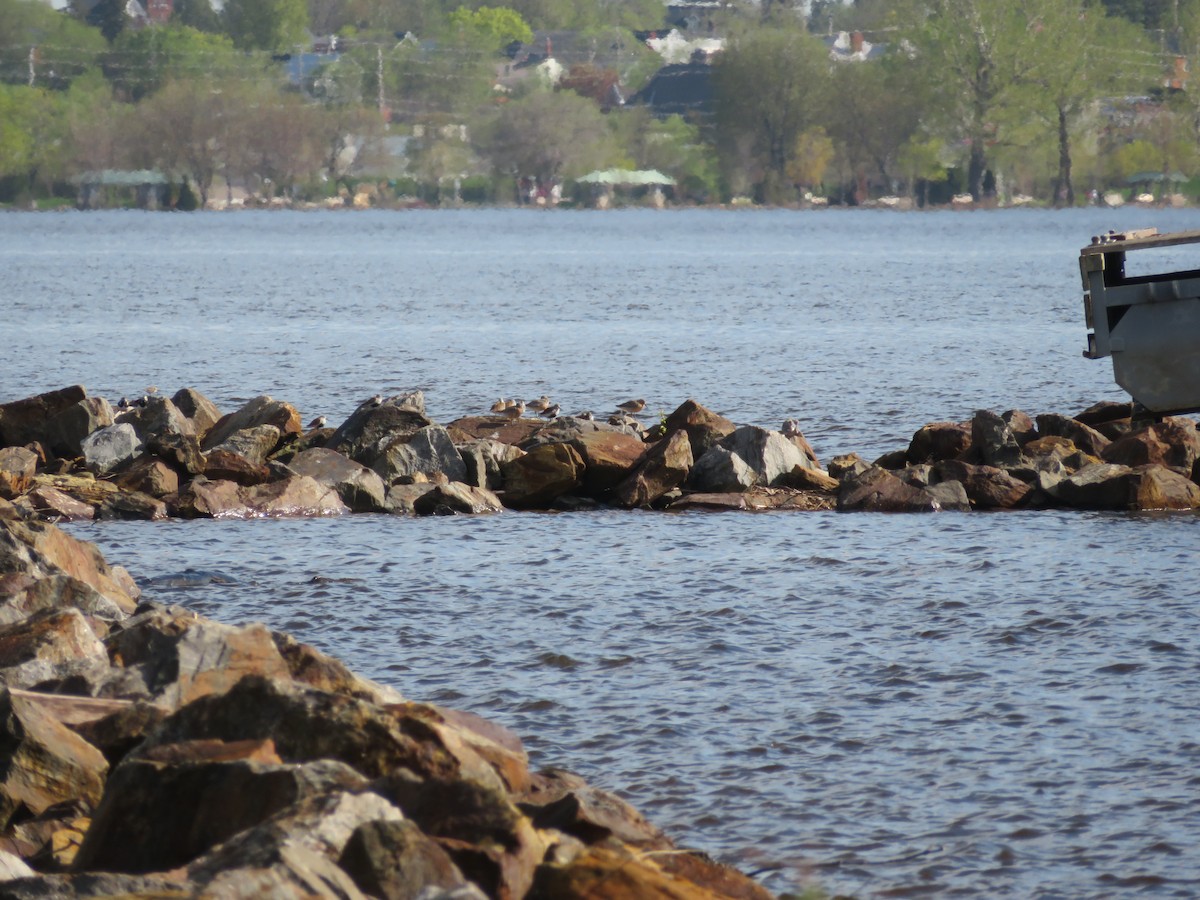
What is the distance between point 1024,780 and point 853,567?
669cm

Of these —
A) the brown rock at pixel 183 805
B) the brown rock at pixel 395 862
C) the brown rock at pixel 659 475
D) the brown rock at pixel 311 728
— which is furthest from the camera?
the brown rock at pixel 659 475

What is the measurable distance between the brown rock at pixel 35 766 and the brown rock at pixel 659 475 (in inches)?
490

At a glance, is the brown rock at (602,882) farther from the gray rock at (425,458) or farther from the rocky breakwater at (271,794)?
the gray rock at (425,458)

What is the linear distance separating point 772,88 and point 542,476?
6341 inches

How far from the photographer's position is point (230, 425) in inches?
913

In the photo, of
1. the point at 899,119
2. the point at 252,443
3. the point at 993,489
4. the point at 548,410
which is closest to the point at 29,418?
the point at 252,443

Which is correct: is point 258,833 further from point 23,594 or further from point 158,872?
point 23,594

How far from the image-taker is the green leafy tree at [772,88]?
176 m

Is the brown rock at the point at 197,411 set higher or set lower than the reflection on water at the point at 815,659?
higher

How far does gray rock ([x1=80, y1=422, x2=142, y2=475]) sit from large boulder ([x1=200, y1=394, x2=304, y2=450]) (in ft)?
3.98

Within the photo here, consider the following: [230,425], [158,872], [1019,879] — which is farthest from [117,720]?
[230,425]

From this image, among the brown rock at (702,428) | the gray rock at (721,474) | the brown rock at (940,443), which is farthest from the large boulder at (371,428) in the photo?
the brown rock at (940,443)

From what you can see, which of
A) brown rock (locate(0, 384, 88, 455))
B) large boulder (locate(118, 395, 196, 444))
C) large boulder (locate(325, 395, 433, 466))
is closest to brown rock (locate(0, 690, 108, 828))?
large boulder (locate(118, 395, 196, 444))

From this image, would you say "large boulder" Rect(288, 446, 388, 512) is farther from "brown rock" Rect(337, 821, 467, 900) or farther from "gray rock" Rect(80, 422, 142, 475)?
"brown rock" Rect(337, 821, 467, 900)
